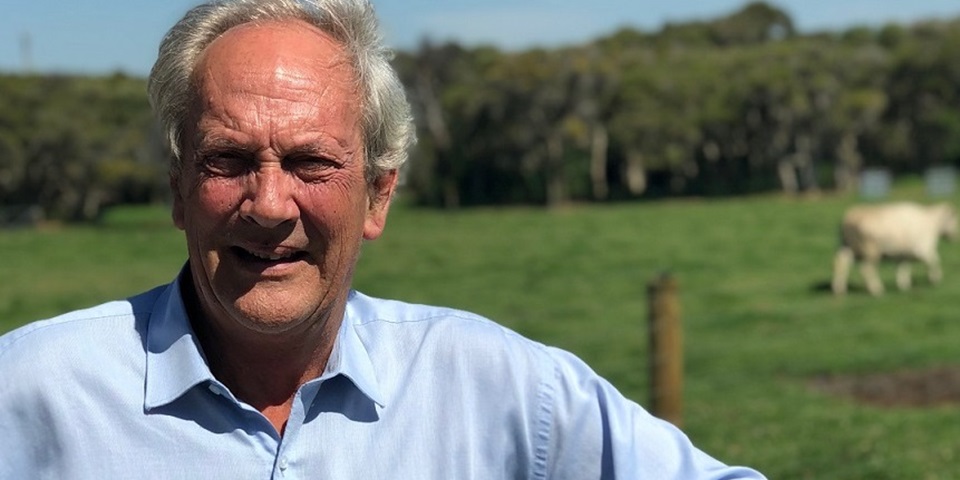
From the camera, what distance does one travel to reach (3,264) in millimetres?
26609

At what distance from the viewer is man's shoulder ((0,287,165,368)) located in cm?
204

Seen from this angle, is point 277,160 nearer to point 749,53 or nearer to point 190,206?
point 190,206

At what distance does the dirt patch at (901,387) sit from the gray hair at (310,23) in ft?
27.6

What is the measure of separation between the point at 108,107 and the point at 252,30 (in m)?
55.5

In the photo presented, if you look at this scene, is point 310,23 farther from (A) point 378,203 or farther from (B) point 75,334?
(B) point 75,334

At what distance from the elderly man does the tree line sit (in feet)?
175

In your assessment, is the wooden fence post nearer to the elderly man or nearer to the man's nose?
the elderly man

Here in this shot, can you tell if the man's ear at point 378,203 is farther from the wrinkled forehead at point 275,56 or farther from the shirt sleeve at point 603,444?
the shirt sleeve at point 603,444

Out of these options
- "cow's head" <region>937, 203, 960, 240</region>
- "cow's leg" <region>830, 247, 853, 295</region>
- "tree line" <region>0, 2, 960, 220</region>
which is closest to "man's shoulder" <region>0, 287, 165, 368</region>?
"cow's leg" <region>830, 247, 853, 295</region>

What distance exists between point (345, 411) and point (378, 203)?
0.37m

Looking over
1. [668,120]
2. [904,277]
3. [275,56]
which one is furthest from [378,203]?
[668,120]

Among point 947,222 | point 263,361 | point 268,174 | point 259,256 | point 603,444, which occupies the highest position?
point 268,174

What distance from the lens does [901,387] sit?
416 inches

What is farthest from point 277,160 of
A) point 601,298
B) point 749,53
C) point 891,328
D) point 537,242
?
point 749,53
